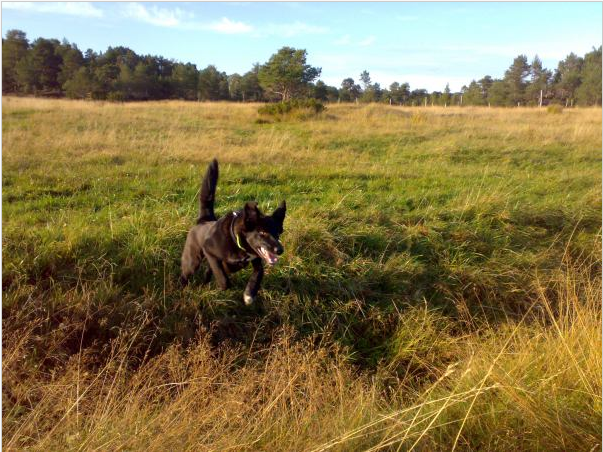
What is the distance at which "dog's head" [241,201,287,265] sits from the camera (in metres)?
2.44

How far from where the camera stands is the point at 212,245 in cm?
286

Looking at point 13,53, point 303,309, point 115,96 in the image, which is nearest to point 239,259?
point 303,309

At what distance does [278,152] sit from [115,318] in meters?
6.24

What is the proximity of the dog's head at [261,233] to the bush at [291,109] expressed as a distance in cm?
1463

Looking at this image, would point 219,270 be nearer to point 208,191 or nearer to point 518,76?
point 208,191

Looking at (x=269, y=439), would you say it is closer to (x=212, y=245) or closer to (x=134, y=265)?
(x=212, y=245)

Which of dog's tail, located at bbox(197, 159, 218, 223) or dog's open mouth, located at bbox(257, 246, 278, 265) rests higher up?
dog's tail, located at bbox(197, 159, 218, 223)

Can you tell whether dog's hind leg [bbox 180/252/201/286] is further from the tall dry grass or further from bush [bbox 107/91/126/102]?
bush [bbox 107/91/126/102]

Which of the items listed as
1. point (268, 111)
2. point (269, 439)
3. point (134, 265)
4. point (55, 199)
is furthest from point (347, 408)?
point (268, 111)

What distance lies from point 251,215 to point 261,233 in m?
0.11

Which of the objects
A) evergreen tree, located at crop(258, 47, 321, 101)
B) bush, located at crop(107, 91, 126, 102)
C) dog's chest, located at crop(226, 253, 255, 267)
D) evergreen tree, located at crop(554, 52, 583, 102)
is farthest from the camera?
evergreen tree, located at crop(554, 52, 583, 102)

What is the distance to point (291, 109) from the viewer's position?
679 inches

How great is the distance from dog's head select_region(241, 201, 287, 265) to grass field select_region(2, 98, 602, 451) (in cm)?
113

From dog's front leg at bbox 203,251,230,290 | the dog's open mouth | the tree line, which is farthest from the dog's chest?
the tree line
